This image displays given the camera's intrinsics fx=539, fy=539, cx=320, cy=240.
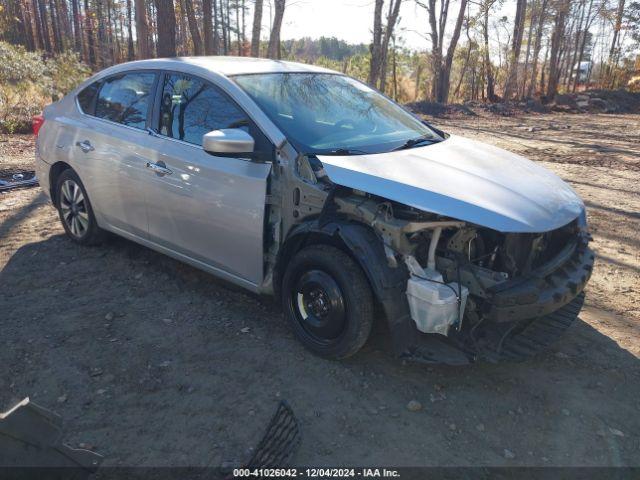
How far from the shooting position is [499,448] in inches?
108

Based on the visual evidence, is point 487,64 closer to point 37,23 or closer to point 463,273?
point 463,273

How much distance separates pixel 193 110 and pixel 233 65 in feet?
1.72

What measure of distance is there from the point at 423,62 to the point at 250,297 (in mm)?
28138

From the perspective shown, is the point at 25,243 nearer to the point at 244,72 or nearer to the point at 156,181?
the point at 156,181

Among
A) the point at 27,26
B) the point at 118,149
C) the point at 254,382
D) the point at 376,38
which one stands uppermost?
the point at 27,26

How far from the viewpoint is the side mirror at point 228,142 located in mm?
3295

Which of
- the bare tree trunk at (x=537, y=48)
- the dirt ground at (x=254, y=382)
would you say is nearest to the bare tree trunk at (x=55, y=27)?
the bare tree trunk at (x=537, y=48)

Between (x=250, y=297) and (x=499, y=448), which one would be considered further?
(x=250, y=297)

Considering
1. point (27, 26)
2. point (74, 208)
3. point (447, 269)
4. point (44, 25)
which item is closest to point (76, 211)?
point (74, 208)

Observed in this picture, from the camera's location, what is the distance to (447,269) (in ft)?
10.00

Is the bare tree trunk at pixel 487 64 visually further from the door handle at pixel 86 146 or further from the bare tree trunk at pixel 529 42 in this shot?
the door handle at pixel 86 146

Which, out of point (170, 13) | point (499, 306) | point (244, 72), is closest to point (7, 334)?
point (244, 72)

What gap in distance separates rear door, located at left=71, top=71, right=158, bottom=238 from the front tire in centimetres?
160

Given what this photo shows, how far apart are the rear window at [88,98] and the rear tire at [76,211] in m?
0.60
